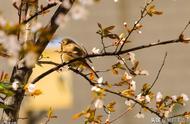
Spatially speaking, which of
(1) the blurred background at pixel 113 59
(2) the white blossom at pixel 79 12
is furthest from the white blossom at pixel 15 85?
(1) the blurred background at pixel 113 59

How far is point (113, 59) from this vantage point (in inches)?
286

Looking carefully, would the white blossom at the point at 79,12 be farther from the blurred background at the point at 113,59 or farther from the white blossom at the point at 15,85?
the blurred background at the point at 113,59

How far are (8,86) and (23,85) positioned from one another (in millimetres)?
93

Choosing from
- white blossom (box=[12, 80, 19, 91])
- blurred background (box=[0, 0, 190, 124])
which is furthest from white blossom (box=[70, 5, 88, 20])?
blurred background (box=[0, 0, 190, 124])

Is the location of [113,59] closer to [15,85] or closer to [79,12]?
[15,85]

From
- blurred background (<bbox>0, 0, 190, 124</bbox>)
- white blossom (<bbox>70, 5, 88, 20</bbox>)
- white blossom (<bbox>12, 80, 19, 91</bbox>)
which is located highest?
blurred background (<bbox>0, 0, 190, 124</bbox>)

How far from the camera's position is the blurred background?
23.4 ft

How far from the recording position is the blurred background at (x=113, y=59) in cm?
714

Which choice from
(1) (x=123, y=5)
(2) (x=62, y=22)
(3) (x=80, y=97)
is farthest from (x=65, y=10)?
(1) (x=123, y=5)

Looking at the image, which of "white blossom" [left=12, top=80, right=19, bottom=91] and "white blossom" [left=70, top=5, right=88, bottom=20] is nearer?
"white blossom" [left=70, top=5, right=88, bottom=20]

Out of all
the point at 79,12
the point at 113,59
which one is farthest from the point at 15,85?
the point at 113,59

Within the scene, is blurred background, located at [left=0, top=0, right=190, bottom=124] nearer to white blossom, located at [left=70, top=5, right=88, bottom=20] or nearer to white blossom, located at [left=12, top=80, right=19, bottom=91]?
white blossom, located at [left=12, top=80, right=19, bottom=91]

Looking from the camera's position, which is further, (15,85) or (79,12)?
(15,85)

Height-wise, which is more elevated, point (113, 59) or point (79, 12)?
point (113, 59)
